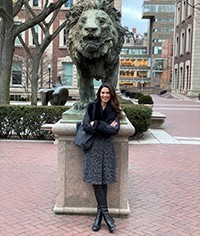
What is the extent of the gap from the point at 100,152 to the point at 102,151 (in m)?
0.03

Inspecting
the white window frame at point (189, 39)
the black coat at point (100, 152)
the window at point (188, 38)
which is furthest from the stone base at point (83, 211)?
the window at point (188, 38)

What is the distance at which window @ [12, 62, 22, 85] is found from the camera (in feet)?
119

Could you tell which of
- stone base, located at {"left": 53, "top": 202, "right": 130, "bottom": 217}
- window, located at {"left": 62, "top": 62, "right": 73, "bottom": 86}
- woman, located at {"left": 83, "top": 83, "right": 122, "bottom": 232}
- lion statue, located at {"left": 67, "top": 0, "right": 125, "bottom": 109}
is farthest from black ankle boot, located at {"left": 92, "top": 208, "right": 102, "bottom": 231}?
window, located at {"left": 62, "top": 62, "right": 73, "bottom": 86}

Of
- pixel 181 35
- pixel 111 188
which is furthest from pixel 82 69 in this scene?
pixel 181 35

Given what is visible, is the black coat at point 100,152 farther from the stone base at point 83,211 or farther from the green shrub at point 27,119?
the green shrub at point 27,119

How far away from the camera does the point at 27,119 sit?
38.8ft

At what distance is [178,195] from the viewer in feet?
20.6

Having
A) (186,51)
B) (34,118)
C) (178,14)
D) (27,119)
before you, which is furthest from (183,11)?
(27,119)

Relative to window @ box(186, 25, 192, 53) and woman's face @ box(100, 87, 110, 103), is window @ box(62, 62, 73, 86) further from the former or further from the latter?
woman's face @ box(100, 87, 110, 103)

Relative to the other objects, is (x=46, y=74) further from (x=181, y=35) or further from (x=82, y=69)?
(x=82, y=69)

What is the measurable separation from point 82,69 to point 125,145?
1272 mm

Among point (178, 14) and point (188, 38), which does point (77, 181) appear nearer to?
point (188, 38)

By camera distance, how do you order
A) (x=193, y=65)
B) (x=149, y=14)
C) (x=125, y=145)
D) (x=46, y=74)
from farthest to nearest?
(x=149, y=14) < (x=193, y=65) < (x=46, y=74) < (x=125, y=145)

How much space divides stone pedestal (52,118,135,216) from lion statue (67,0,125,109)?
0.70 metres
